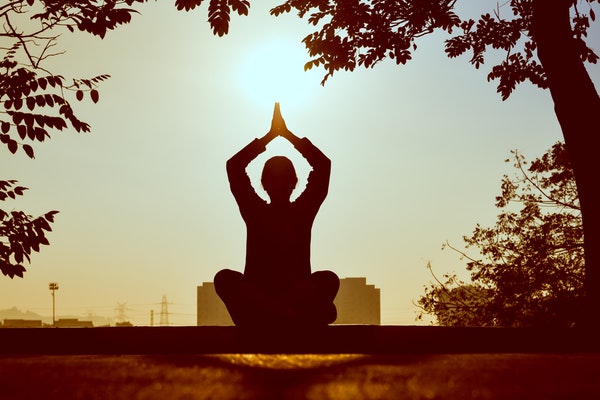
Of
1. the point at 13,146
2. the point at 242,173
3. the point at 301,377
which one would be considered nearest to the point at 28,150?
the point at 13,146

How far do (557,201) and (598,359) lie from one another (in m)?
16.9

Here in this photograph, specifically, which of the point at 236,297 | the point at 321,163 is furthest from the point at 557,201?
the point at 236,297

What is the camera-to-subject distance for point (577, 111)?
768 cm

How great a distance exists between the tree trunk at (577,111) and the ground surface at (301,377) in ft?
20.4

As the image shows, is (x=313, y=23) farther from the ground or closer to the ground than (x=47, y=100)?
farther from the ground

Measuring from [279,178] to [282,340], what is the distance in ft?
4.51

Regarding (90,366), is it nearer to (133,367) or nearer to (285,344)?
(133,367)

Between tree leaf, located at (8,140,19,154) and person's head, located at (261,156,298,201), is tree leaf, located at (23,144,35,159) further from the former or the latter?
person's head, located at (261,156,298,201)

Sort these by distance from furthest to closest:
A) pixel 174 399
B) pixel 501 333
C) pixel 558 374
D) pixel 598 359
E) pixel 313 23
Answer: pixel 313 23 → pixel 501 333 → pixel 598 359 → pixel 558 374 → pixel 174 399

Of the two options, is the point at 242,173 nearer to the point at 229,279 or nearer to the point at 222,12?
the point at 229,279

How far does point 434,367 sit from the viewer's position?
57.5 inches

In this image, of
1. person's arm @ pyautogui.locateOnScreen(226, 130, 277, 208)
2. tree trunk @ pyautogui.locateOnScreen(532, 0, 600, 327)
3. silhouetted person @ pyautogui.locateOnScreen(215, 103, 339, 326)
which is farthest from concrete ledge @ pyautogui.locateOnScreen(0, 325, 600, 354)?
tree trunk @ pyautogui.locateOnScreen(532, 0, 600, 327)

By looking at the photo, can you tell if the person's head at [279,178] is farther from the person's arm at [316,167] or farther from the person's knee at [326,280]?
the person's knee at [326,280]

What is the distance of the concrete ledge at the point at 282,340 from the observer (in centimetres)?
391
